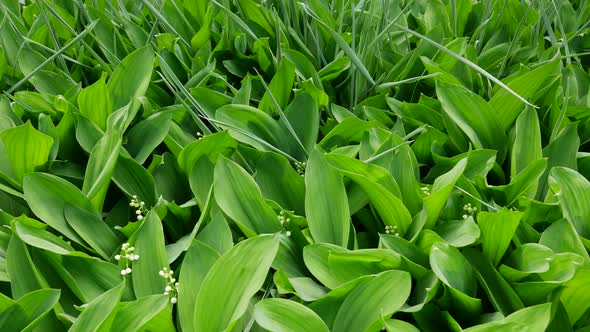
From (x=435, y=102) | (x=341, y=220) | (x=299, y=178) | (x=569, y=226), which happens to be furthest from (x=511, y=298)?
(x=435, y=102)

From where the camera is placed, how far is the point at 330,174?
0.97m

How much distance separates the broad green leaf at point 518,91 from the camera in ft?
3.87

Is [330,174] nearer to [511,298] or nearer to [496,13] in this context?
[511,298]

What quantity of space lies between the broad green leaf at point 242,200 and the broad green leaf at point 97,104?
1.12 ft

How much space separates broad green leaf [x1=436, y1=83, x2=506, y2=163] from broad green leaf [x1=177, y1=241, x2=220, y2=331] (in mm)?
505

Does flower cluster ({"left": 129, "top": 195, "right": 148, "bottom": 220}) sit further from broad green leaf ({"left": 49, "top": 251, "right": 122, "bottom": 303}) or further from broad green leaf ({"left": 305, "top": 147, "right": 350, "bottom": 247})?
broad green leaf ({"left": 305, "top": 147, "right": 350, "bottom": 247})

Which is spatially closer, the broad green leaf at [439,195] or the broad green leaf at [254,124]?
the broad green leaf at [439,195]

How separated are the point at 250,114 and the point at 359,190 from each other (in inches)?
9.8

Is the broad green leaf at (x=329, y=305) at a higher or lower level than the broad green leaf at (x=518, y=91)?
lower

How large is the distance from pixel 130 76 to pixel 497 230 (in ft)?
2.35

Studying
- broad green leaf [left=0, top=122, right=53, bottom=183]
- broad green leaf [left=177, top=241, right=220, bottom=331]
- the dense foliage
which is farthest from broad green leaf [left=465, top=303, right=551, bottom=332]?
broad green leaf [left=0, top=122, right=53, bottom=183]

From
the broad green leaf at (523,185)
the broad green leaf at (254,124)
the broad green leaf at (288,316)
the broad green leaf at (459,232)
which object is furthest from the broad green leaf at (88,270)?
the broad green leaf at (523,185)

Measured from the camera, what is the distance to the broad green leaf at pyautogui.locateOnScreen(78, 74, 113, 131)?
1.18 m

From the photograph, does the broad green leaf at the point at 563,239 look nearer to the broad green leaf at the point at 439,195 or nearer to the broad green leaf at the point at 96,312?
the broad green leaf at the point at 439,195
